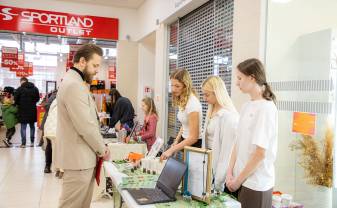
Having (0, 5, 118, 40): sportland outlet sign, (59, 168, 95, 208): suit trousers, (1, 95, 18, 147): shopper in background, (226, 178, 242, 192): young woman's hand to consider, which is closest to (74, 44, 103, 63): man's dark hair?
(59, 168, 95, 208): suit trousers

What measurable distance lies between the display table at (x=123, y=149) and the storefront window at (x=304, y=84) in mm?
1785

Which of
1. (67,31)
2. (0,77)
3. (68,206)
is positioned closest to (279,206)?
(68,206)

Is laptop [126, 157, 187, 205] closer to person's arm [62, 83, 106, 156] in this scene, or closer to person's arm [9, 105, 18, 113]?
person's arm [62, 83, 106, 156]

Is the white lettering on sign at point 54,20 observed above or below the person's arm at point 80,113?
above

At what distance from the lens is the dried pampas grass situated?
2385mm

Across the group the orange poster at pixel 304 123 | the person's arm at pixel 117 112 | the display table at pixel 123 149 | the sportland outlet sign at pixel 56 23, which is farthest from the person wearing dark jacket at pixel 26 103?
the orange poster at pixel 304 123

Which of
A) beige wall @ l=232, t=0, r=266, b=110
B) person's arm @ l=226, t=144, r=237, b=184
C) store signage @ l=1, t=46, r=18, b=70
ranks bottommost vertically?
person's arm @ l=226, t=144, r=237, b=184

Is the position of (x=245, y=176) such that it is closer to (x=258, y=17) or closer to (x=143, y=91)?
(x=258, y=17)

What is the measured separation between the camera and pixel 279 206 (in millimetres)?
2266

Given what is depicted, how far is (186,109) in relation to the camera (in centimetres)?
254

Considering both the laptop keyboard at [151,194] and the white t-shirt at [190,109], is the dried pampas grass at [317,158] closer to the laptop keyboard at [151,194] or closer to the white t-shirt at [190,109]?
the white t-shirt at [190,109]

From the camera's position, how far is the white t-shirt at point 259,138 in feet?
5.80

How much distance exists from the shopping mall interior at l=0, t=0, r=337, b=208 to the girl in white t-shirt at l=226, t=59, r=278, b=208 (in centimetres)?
13

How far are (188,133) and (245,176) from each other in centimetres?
89
